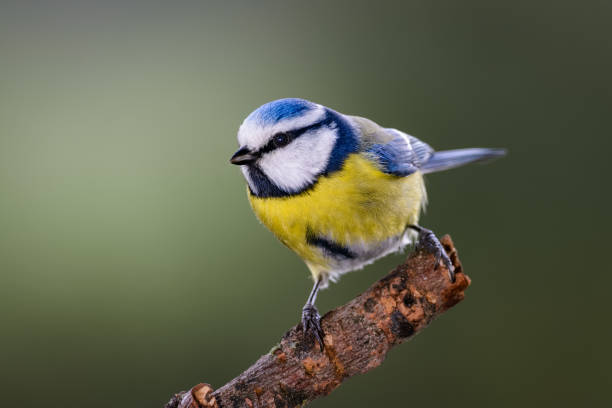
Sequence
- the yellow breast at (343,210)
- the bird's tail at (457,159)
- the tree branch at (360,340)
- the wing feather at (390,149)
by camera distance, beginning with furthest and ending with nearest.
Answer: the bird's tail at (457,159) < the wing feather at (390,149) < the yellow breast at (343,210) < the tree branch at (360,340)

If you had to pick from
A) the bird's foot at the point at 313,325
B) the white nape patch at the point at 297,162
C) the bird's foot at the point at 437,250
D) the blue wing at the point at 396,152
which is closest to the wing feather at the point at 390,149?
the blue wing at the point at 396,152

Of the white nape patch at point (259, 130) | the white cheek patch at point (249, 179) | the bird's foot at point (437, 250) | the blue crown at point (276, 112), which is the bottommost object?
the bird's foot at point (437, 250)

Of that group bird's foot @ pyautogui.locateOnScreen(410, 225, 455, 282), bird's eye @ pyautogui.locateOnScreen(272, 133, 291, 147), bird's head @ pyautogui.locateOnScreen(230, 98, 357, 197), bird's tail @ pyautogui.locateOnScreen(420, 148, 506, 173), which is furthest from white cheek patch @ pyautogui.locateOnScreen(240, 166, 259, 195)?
bird's tail @ pyautogui.locateOnScreen(420, 148, 506, 173)

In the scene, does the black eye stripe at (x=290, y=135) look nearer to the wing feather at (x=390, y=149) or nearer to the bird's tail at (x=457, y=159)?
the wing feather at (x=390, y=149)

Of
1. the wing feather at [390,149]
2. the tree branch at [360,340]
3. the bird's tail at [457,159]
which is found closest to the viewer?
the tree branch at [360,340]

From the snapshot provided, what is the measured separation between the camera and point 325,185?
150 centimetres

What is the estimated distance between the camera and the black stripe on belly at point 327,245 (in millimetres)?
1540

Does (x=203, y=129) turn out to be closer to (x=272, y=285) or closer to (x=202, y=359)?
(x=272, y=285)

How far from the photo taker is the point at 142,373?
2561 millimetres

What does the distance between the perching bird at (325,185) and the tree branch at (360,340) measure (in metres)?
0.04

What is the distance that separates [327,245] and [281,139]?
0.30 m

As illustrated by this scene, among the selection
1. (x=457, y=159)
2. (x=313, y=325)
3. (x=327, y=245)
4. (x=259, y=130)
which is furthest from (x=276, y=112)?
(x=457, y=159)

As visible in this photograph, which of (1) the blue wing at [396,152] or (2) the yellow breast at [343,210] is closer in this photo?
(2) the yellow breast at [343,210]

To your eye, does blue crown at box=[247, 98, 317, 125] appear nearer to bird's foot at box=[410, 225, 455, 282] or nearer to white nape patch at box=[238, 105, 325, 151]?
white nape patch at box=[238, 105, 325, 151]
